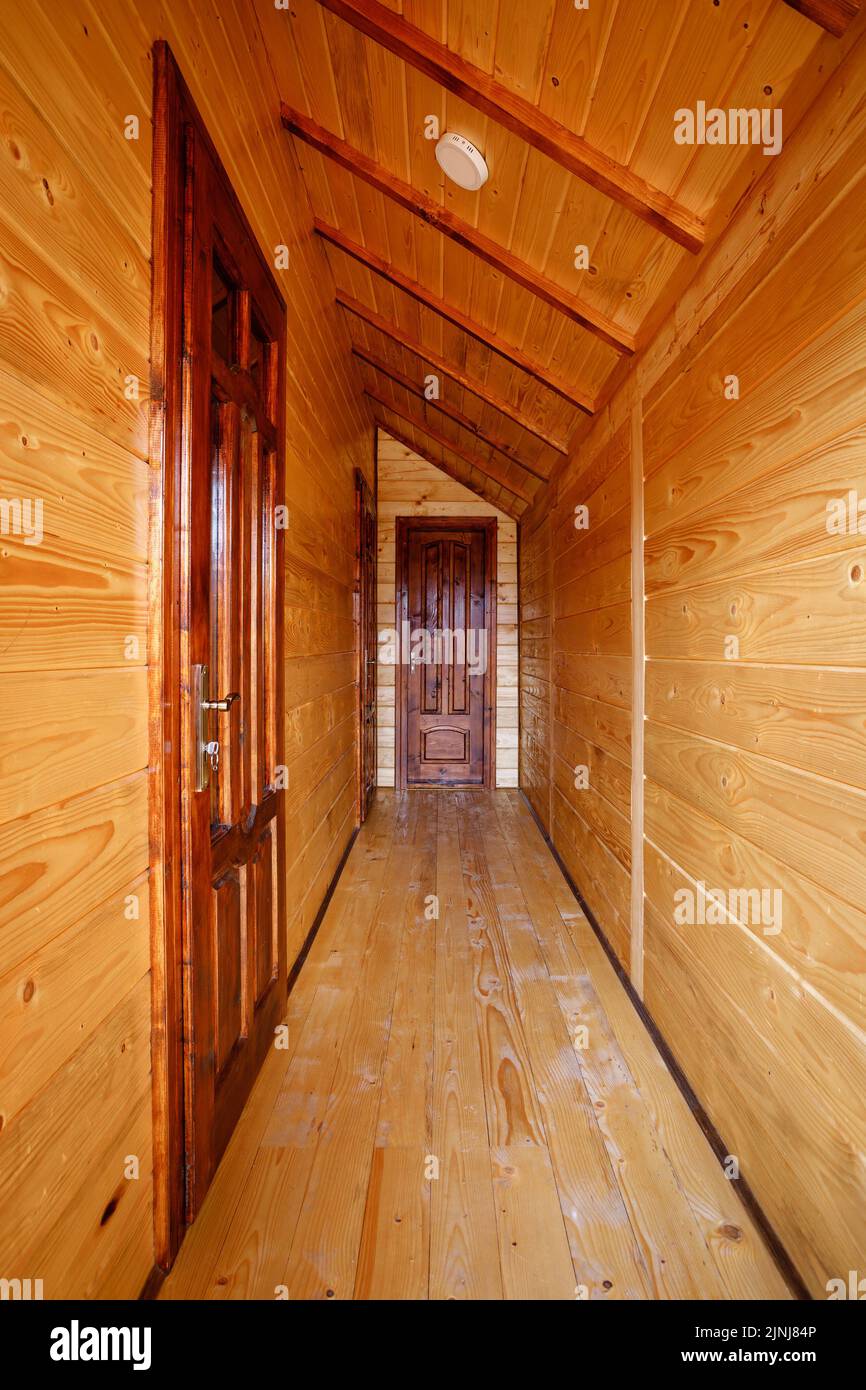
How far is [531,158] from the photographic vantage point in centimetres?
186

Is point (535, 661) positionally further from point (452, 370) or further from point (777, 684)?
point (777, 684)

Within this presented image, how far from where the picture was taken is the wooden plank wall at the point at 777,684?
1.05 m

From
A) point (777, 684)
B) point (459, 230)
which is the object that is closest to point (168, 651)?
point (777, 684)

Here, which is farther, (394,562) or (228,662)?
(394,562)

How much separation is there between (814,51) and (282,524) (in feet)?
5.08

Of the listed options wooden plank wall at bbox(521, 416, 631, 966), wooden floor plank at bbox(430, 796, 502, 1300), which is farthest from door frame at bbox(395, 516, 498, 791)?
wooden floor plank at bbox(430, 796, 502, 1300)

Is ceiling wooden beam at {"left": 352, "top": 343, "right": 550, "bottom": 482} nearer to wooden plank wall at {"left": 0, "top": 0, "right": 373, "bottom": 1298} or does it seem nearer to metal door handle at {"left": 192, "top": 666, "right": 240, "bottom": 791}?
wooden plank wall at {"left": 0, "top": 0, "right": 373, "bottom": 1298}

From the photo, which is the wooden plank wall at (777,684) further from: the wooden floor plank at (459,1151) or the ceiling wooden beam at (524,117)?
the wooden floor plank at (459,1151)

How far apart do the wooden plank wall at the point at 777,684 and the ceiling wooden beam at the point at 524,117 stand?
0.16 metres

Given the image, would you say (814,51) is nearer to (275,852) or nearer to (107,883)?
(107,883)

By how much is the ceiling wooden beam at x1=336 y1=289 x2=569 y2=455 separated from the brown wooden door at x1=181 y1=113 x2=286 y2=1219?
4.47ft

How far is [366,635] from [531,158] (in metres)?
3.41

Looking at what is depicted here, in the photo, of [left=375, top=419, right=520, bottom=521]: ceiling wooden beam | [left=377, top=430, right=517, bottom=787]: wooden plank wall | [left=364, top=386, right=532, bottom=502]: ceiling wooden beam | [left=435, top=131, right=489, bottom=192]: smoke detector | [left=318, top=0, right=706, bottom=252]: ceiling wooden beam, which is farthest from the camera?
[left=377, top=430, right=517, bottom=787]: wooden plank wall

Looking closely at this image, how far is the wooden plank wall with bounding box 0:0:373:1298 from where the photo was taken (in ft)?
2.64
